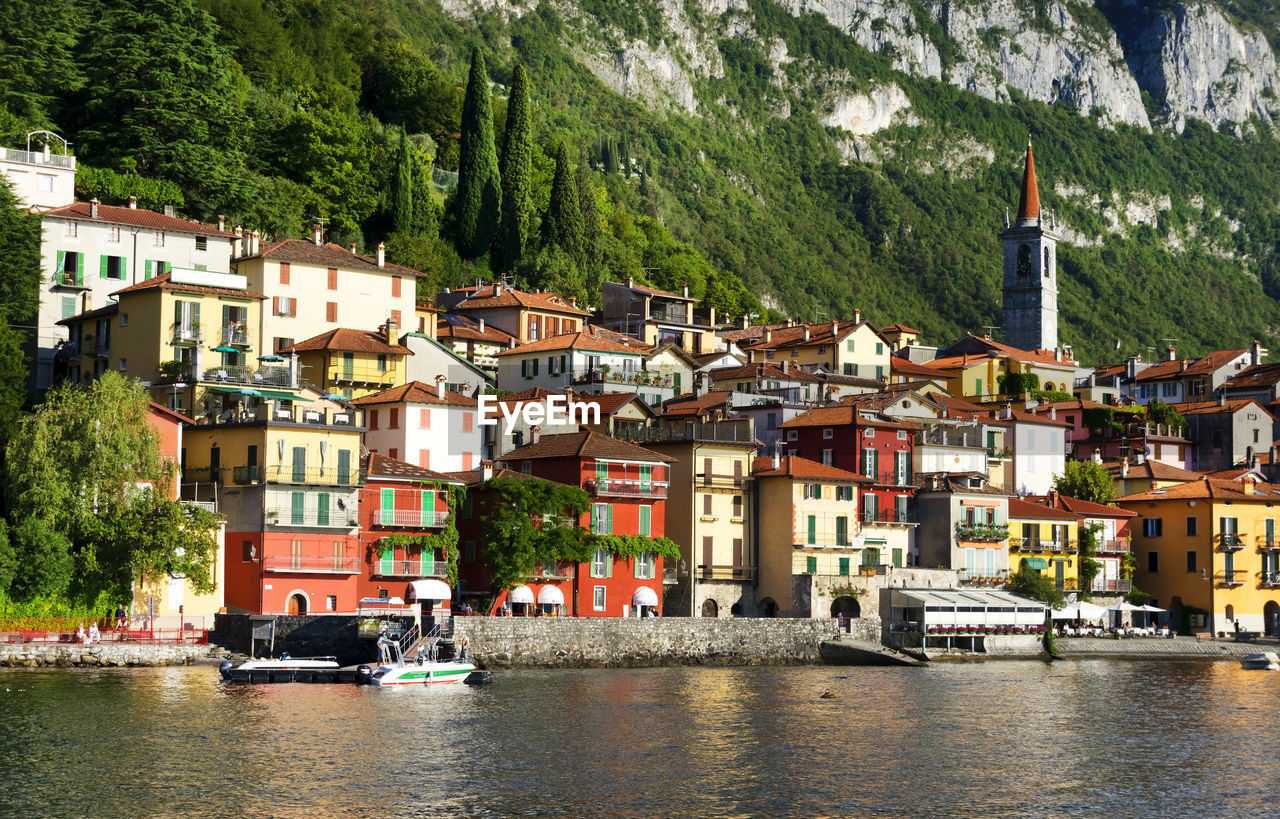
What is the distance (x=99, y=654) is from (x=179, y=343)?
20.7 meters

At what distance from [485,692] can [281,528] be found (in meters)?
12.8

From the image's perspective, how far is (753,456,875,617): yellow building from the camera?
7906 cm

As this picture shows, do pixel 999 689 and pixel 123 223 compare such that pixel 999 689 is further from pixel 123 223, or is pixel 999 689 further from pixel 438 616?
pixel 123 223

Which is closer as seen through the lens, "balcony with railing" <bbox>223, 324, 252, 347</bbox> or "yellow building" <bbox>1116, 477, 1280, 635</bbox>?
"balcony with railing" <bbox>223, 324, 252, 347</bbox>

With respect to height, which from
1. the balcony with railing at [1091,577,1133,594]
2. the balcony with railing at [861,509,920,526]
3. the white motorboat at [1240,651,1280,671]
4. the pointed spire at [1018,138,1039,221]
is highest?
the pointed spire at [1018,138,1039,221]

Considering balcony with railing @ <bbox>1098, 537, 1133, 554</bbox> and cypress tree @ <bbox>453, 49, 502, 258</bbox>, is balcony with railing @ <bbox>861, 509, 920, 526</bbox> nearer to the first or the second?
balcony with railing @ <bbox>1098, 537, 1133, 554</bbox>

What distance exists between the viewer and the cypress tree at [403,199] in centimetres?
11394

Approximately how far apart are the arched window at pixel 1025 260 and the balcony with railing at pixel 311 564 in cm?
11541

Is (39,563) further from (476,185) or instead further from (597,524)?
(476,185)

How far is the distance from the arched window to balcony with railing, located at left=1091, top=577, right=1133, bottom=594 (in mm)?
81212

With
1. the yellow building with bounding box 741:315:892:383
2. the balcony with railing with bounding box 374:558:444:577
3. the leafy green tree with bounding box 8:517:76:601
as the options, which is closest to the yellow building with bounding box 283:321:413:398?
the balcony with railing with bounding box 374:558:444:577

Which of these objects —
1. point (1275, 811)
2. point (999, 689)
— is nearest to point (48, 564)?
point (999, 689)

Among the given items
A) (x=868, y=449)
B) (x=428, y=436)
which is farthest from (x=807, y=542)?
(x=428, y=436)

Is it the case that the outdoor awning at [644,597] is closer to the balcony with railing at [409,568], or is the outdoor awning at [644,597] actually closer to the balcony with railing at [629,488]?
the balcony with railing at [629,488]
